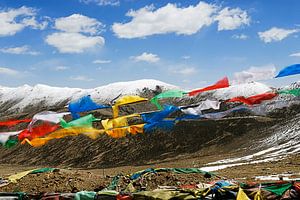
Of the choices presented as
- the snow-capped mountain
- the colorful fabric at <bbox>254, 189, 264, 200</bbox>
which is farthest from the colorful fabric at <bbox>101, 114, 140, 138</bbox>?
the snow-capped mountain

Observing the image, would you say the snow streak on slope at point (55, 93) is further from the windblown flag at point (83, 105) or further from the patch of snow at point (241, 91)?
the windblown flag at point (83, 105)

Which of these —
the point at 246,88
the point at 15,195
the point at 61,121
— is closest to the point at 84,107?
the point at 61,121

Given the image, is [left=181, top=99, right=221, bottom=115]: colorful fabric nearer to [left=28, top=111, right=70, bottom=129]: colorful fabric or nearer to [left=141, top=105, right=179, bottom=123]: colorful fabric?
[left=141, top=105, right=179, bottom=123]: colorful fabric

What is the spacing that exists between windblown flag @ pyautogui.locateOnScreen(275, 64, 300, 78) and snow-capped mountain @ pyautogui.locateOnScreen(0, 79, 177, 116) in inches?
3641

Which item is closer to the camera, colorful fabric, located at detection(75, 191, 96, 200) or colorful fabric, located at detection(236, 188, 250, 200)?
colorful fabric, located at detection(236, 188, 250, 200)

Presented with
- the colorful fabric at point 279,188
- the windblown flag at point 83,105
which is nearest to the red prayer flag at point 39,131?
the windblown flag at point 83,105

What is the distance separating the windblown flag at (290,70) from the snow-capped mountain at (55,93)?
303ft

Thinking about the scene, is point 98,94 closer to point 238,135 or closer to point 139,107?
point 139,107

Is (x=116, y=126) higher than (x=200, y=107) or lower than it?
lower

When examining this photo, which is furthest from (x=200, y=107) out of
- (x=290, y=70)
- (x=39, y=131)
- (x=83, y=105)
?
(x=39, y=131)

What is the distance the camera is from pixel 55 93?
12681 cm

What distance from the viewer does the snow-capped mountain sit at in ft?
357

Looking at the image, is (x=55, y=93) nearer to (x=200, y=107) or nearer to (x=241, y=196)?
(x=200, y=107)

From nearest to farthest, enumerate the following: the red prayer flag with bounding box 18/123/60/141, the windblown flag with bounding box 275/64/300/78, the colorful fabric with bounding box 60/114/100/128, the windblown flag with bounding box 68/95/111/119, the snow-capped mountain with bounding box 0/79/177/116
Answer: the windblown flag with bounding box 275/64/300/78 < the windblown flag with bounding box 68/95/111/119 < the colorful fabric with bounding box 60/114/100/128 < the red prayer flag with bounding box 18/123/60/141 < the snow-capped mountain with bounding box 0/79/177/116
